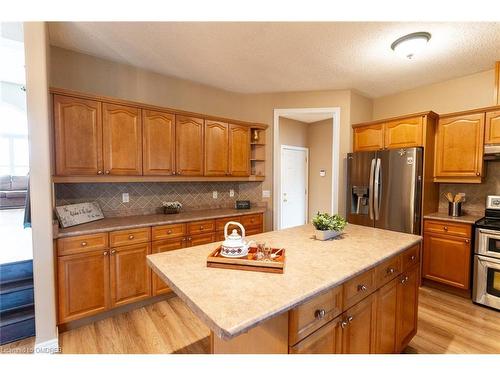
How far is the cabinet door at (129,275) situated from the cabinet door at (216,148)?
1270 millimetres

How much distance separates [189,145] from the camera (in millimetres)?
2965

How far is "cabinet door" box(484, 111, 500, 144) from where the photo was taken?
2.60m

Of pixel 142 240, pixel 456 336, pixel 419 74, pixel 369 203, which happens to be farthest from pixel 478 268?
pixel 142 240

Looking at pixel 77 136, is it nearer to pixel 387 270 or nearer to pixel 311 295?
pixel 311 295

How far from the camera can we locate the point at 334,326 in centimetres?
118

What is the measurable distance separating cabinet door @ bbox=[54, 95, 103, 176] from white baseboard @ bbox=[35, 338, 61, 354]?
4.50 feet

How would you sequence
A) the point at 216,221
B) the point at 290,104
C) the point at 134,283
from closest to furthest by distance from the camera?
the point at 134,283 → the point at 216,221 → the point at 290,104

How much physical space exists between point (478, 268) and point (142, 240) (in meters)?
3.55

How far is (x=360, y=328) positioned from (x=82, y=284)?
2.23 m

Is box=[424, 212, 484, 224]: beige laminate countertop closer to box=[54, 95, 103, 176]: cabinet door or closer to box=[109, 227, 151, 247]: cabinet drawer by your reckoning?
box=[109, 227, 151, 247]: cabinet drawer

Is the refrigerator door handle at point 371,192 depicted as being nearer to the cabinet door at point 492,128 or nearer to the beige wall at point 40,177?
the cabinet door at point 492,128
